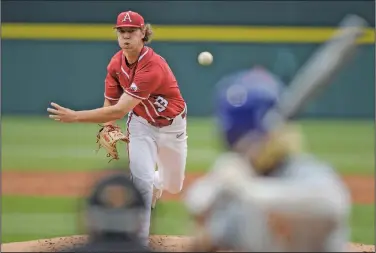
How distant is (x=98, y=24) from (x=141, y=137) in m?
9.39

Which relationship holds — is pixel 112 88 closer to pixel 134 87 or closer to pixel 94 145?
pixel 134 87

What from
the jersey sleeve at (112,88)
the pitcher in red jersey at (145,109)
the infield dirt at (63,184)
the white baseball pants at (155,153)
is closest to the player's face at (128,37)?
the pitcher in red jersey at (145,109)

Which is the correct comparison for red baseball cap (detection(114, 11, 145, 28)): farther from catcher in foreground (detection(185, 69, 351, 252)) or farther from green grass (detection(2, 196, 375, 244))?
catcher in foreground (detection(185, 69, 351, 252))

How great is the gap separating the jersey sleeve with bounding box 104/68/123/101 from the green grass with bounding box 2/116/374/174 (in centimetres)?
402

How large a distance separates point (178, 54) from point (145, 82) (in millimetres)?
9648

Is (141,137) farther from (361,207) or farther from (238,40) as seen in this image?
(238,40)

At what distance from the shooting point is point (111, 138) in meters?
5.60

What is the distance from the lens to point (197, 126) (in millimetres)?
15141

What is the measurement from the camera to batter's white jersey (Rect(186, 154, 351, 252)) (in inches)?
81.7

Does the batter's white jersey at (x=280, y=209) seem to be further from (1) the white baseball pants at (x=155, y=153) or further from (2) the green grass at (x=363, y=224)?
(2) the green grass at (x=363, y=224)

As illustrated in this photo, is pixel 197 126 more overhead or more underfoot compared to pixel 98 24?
more underfoot

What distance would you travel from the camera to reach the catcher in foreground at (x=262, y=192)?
208 centimetres

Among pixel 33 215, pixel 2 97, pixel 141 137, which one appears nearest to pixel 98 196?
pixel 141 137

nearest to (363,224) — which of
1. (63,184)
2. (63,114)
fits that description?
(63,184)
